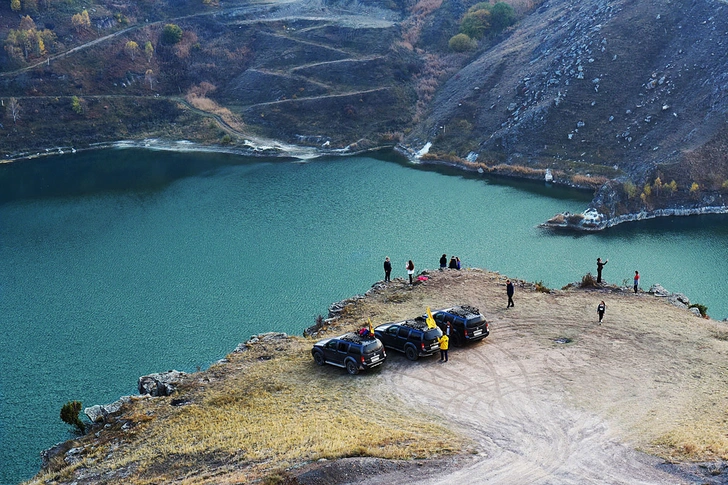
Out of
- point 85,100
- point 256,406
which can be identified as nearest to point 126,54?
point 85,100

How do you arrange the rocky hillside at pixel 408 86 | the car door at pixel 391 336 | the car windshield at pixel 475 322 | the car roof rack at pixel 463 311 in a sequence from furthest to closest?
1. the rocky hillside at pixel 408 86
2. the car roof rack at pixel 463 311
3. the car windshield at pixel 475 322
4. the car door at pixel 391 336

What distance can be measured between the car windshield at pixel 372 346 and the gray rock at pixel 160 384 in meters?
11.2

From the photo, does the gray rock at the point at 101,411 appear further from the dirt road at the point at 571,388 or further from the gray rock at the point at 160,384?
the dirt road at the point at 571,388

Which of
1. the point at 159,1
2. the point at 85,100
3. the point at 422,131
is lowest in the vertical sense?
the point at 422,131

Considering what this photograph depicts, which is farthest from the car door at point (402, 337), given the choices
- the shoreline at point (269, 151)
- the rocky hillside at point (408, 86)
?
the shoreline at point (269, 151)

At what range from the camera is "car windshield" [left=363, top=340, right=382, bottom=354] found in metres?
36.4

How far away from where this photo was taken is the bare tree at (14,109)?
400 feet

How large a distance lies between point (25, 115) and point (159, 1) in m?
51.9

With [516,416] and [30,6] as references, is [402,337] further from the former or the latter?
[30,6]

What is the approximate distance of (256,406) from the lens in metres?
34.7

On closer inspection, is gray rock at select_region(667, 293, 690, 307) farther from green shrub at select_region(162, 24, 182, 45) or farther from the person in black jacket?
green shrub at select_region(162, 24, 182, 45)

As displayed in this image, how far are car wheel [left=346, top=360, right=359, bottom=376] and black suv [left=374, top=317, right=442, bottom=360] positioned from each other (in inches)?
117

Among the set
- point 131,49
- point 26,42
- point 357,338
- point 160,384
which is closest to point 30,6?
point 26,42

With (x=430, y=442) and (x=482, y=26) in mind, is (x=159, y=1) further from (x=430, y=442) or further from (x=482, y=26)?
(x=430, y=442)
